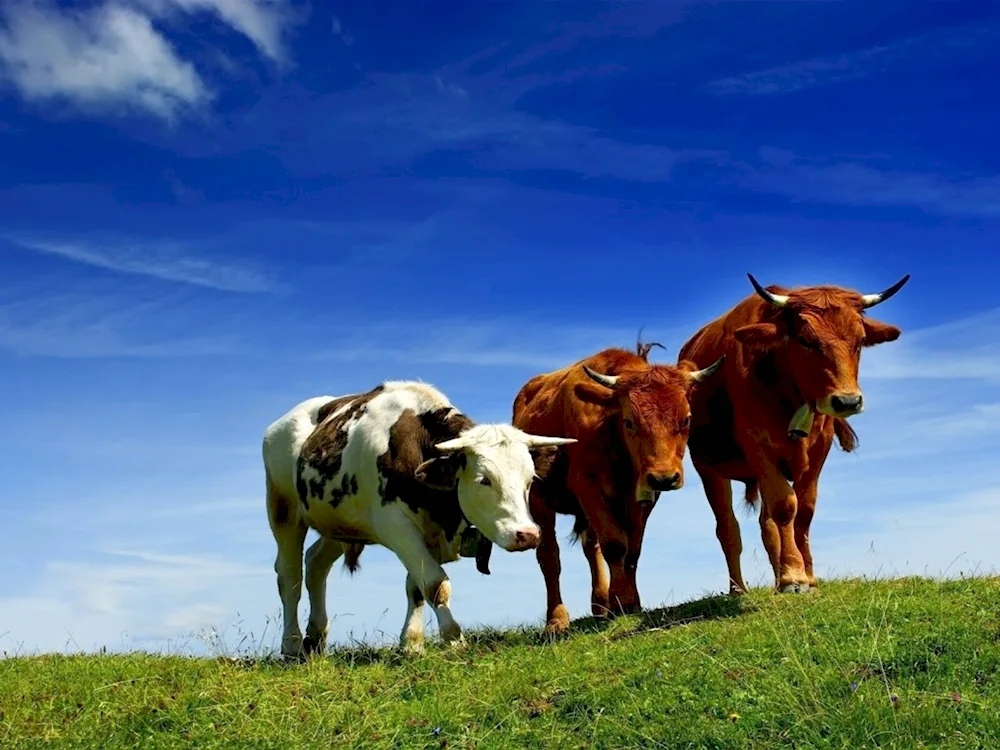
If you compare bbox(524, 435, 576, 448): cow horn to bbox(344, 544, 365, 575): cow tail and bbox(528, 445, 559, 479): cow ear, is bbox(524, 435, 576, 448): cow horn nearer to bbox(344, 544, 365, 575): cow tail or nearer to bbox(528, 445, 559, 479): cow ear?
bbox(528, 445, 559, 479): cow ear

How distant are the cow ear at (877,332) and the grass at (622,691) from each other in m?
2.87

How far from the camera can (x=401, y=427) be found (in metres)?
13.1

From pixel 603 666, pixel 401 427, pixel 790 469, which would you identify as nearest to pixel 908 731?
pixel 603 666

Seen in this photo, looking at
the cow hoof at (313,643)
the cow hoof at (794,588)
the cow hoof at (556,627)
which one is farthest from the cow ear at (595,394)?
the cow hoof at (313,643)

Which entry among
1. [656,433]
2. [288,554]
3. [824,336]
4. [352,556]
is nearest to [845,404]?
[824,336]

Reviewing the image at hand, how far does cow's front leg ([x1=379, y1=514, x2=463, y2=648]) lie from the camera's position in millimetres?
12141

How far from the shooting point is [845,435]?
48.1 ft

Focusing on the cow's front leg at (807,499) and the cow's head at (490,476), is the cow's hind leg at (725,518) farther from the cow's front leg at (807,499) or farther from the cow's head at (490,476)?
the cow's head at (490,476)

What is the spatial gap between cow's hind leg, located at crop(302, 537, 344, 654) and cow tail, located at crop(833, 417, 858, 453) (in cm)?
651

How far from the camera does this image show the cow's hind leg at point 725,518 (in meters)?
14.6

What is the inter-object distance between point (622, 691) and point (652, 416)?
4.27m

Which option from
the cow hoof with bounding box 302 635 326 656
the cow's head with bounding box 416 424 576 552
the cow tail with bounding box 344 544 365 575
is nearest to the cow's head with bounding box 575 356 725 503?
the cow's head with bounding box 416 424 576 552

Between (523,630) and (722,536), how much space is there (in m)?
2.93

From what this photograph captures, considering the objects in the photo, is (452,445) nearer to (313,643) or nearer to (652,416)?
(652,416)
